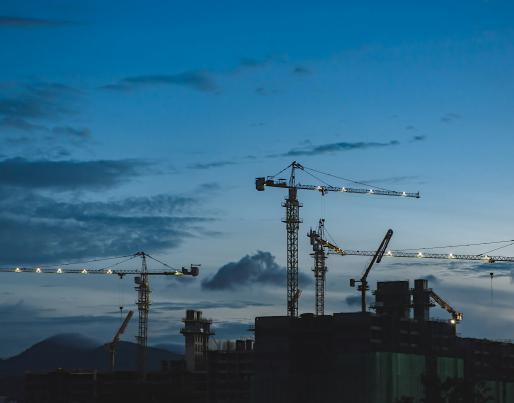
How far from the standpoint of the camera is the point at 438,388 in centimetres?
19575
